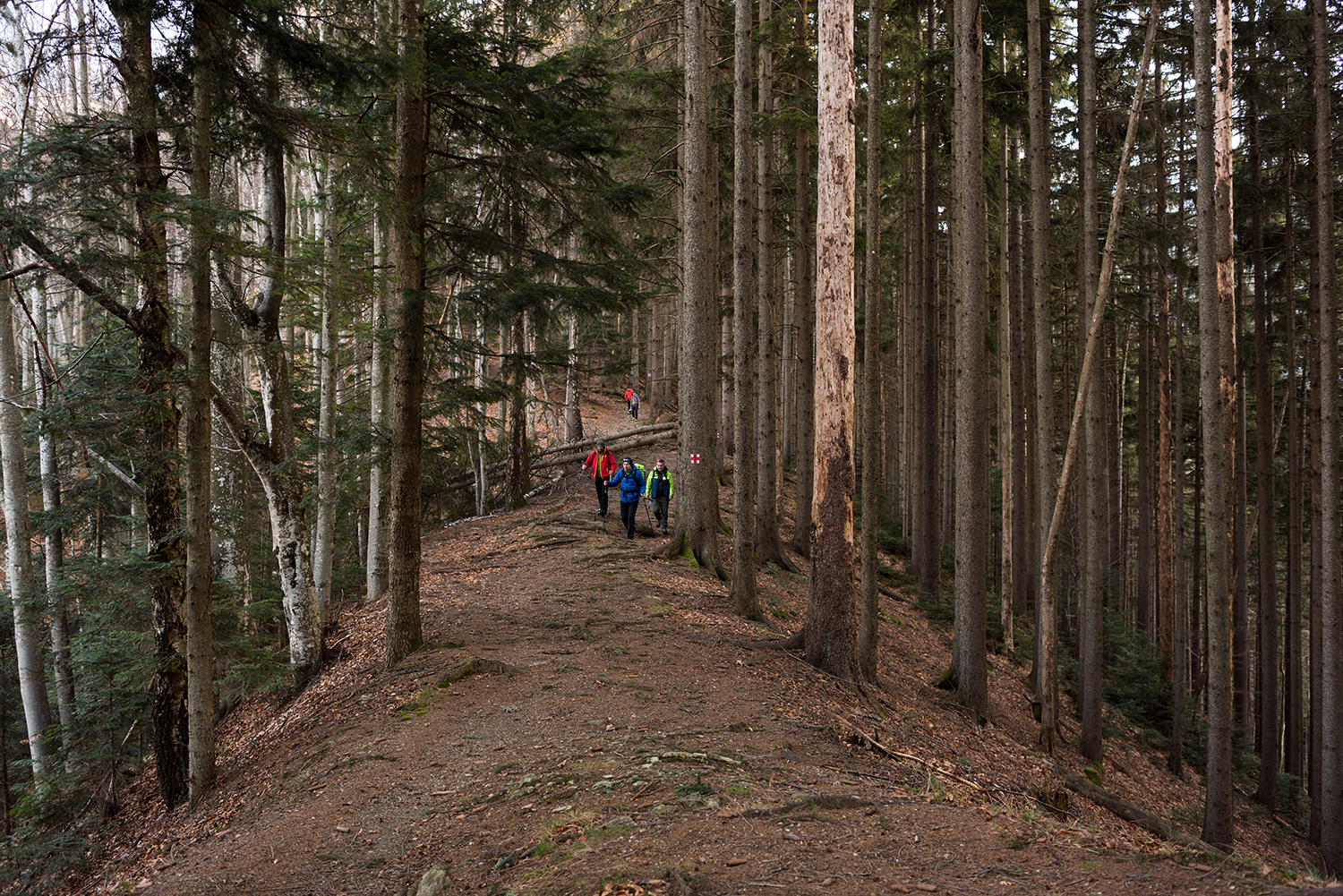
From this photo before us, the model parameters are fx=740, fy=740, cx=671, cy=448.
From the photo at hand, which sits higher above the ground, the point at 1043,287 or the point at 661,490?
the point at 1043,287

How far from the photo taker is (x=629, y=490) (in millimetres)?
14609

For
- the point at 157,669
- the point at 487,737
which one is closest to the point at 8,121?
the point at 157,669

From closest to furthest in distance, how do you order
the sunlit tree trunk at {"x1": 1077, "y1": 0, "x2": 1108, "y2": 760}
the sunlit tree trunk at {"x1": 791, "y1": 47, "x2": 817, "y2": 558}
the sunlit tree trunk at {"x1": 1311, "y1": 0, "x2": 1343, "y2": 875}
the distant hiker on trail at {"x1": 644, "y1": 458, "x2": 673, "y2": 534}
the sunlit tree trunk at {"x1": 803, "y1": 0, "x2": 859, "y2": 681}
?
the sunlit tree trunk at {"x1": 803, "y1": 0, "x2": 859, "y2": 681} < the sunlit tree trunk at {"x1": 1311, "y1": 0, "x2": 1343, "y2": 875} < the sunlit tree trunk at {"x1": 1077, "y1": 0, "x2": 1108, "y2": 760} < the sunlit tree trunk at {"x1": 791, "y1": 47, "x2": 817, "y2": 558} < the distant hiker on trail at {"x1": 644, "y1": 458, "x2": 673, "y2": 534}

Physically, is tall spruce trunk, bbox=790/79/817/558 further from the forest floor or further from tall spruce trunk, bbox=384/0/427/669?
tall spruce trunk, bbox=384/0/427/669

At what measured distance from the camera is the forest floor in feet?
12.6

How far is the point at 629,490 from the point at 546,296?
21.2 ft

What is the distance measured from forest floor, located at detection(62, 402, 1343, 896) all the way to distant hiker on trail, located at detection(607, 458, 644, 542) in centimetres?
259

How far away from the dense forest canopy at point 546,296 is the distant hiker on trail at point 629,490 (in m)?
1.65

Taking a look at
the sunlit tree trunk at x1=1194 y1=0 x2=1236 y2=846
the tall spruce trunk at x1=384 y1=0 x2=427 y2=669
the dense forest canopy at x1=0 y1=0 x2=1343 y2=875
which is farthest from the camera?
the sunlit tree trunk at x1=1194 y1=0 x2=1236 y2=846

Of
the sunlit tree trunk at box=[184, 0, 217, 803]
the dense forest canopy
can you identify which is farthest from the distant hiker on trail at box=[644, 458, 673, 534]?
the sunlit tree trunk at box=[184, 0, 217, 803]

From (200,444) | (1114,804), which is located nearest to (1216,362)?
(1114,804)

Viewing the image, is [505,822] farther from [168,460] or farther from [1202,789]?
[1202,789]

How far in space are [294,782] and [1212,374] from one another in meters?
11.2

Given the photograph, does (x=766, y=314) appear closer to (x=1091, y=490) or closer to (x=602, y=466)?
(x=602, y=466)
